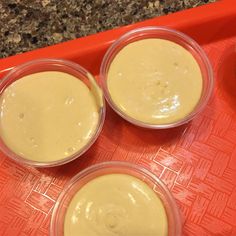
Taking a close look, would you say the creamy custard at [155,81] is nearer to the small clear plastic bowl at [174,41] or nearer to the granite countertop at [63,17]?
the small clear plastic bowl at [174,41]

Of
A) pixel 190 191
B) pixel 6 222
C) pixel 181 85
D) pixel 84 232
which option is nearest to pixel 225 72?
pixel 181 85

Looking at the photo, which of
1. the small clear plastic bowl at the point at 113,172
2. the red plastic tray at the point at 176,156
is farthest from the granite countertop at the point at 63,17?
the small clear plastic bowl at the point at 113,172

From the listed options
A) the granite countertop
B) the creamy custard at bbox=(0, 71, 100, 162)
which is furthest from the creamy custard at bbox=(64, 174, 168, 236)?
the granite countertop

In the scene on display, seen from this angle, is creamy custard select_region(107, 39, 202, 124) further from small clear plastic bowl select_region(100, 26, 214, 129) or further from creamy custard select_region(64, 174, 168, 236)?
creamy custard select_region(64, 174, 168, 236)

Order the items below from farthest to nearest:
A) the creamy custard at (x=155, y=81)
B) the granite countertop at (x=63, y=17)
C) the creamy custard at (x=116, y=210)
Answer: the granite countertop at (x=63, y=17), the creamy custard at (x=155, y=81), the creamy custard at (x=116, y=210)

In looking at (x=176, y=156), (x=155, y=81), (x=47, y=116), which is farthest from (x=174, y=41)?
(x=47, y=116)

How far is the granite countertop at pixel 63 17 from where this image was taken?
1.35 meters

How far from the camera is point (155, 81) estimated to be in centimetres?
126

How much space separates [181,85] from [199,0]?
0.34 metres

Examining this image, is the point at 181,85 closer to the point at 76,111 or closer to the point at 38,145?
the point at 76,111

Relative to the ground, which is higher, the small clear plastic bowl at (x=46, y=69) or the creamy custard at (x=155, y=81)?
the small clear plastic bowl at (x=46, y=69)

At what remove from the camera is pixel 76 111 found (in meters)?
1.21

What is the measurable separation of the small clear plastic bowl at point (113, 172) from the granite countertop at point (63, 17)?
457 millimetres

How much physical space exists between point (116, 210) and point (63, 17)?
2.18 feet
